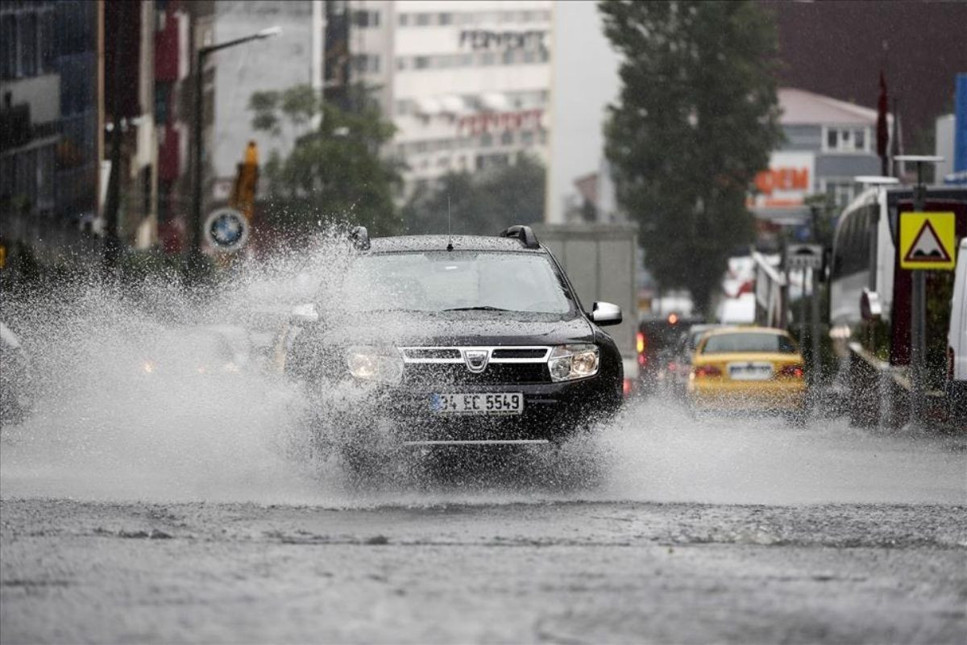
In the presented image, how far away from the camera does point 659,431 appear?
15.7 metres

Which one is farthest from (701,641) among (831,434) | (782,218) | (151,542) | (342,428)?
(782,218)

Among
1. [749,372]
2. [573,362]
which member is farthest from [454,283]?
[749,372]

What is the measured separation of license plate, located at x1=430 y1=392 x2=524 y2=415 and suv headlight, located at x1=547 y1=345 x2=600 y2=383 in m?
0.31

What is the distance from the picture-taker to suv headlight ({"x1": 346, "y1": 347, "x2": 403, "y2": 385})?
12.1m

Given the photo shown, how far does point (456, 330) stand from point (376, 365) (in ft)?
1.74

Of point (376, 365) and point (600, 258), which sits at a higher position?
point (600, 258)

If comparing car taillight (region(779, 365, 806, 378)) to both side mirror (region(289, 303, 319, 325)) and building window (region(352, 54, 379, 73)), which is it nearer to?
side mirror (region(289, 303, 319, 325))

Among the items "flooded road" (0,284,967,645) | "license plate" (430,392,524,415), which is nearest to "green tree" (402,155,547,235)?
"flooded road" (0,284,967,645)

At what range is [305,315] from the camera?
13.2 metres

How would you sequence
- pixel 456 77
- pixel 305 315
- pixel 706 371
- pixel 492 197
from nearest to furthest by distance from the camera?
pixel 305 315
pixel 706 371
pixel 492 197
pixel 456 77

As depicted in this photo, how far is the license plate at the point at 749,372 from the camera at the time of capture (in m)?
28.3

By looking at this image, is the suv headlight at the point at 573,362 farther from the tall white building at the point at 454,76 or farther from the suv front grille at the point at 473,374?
the tall white building at the point at 454,76

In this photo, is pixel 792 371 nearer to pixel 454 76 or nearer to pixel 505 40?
pixel 505 40

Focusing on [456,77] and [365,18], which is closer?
[365,18]
